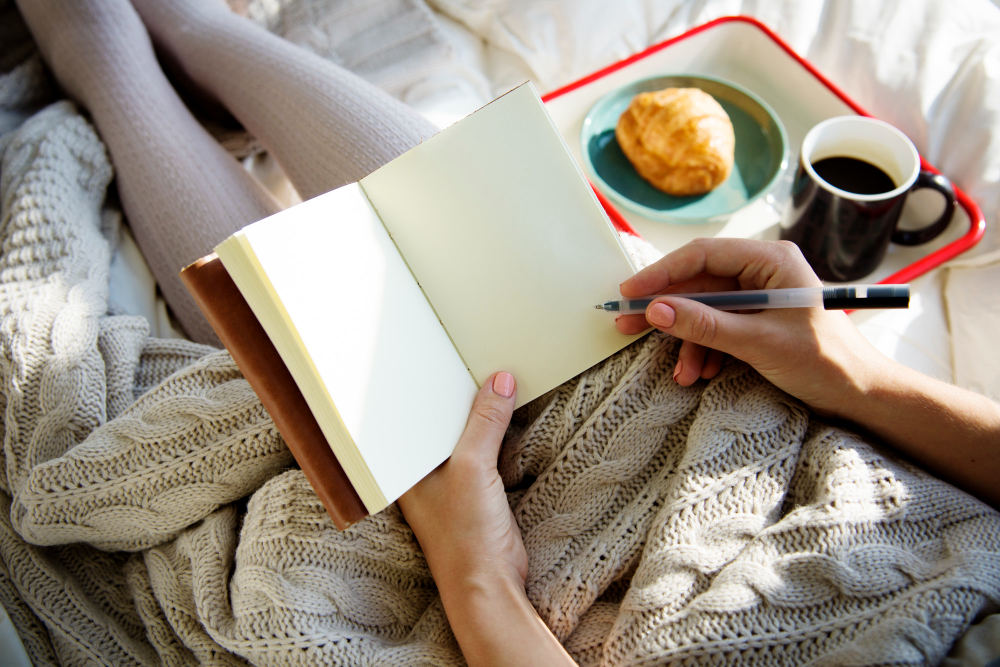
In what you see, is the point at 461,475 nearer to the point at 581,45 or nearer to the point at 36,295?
the point at 36,295

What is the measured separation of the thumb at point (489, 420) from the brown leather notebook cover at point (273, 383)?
0.09m

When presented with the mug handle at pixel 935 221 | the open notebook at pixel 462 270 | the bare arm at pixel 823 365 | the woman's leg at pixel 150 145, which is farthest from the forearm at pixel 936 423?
the woman's leg at pixel 150 145

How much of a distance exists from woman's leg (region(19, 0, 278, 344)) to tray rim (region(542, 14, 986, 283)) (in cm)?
45

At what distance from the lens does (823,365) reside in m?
0.46

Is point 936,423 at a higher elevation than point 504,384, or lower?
lower

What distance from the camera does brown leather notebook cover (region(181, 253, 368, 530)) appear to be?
0.40 meters

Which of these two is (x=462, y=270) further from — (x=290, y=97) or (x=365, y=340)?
(x=290, y=97)

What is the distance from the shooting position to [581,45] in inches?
37.0

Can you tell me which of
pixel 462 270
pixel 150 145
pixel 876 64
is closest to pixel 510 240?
pixel 462 270

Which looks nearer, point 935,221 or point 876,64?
point 935,221

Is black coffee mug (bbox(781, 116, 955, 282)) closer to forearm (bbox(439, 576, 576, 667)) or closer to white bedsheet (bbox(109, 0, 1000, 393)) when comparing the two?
white bedsheet (bbox(109, 0, 1000, 393))

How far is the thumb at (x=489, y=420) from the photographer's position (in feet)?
1.50

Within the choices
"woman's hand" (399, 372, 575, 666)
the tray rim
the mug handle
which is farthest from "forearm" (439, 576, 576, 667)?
the mug handle

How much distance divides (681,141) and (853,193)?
Result: 21 centimetres
